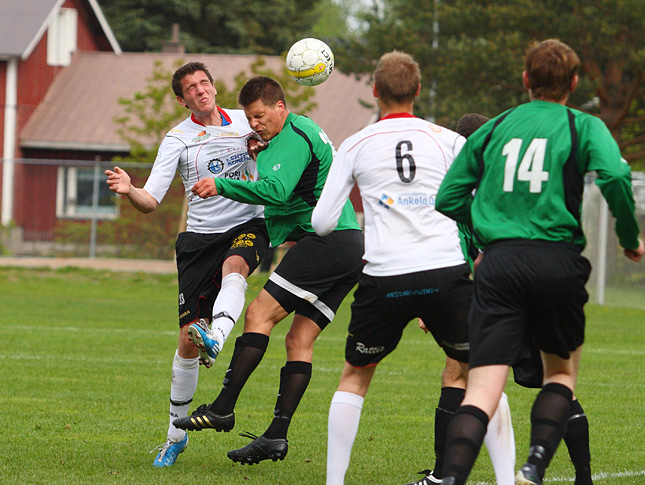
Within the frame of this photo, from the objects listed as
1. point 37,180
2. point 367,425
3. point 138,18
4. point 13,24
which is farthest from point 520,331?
point 138,18

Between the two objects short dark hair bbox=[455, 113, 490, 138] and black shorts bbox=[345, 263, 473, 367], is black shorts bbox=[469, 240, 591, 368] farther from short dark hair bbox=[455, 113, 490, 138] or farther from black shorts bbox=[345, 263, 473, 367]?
short dark hair bbox=[455, 113, 490, 138]

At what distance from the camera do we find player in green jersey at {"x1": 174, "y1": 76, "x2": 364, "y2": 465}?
18.6 feet

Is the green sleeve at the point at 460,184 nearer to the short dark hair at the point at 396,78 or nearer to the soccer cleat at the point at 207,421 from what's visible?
the short dark hair at the point at 396,78

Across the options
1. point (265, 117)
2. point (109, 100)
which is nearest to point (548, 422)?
point (265, 117)

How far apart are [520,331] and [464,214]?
62 centimetres

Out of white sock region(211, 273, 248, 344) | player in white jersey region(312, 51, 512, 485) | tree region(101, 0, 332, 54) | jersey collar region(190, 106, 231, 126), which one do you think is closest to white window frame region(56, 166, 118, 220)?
tree region(101, 0, 332, 54)

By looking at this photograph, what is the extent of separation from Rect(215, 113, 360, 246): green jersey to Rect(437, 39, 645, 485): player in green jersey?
1.47 m

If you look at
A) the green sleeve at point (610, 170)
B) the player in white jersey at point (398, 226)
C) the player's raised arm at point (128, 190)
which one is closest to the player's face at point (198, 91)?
the player's raised arm at point (128, 190)

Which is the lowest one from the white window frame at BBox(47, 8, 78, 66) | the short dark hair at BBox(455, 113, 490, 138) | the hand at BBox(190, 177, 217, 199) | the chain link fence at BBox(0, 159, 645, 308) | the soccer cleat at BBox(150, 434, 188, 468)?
the chain link fence at BBox(0, 159, 645, 308)

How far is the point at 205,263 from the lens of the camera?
652cm

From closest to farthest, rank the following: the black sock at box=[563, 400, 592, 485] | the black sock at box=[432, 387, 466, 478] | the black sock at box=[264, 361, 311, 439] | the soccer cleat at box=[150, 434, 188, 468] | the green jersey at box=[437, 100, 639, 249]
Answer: the green jersey at box=[437, 100, 639, 249], the black sock at box=[563, 400, 592, 485], the black sock at box=[432, 387, 466, 478], the black sock at box=[264, 361, 311, 439], the soccer cleat at box=[150, 434, 188, 468]

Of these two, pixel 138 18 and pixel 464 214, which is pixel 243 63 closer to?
pixel 138 18

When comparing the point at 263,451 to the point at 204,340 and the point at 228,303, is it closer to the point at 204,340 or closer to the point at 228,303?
the point at 204,340

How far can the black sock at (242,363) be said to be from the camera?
227 inches
